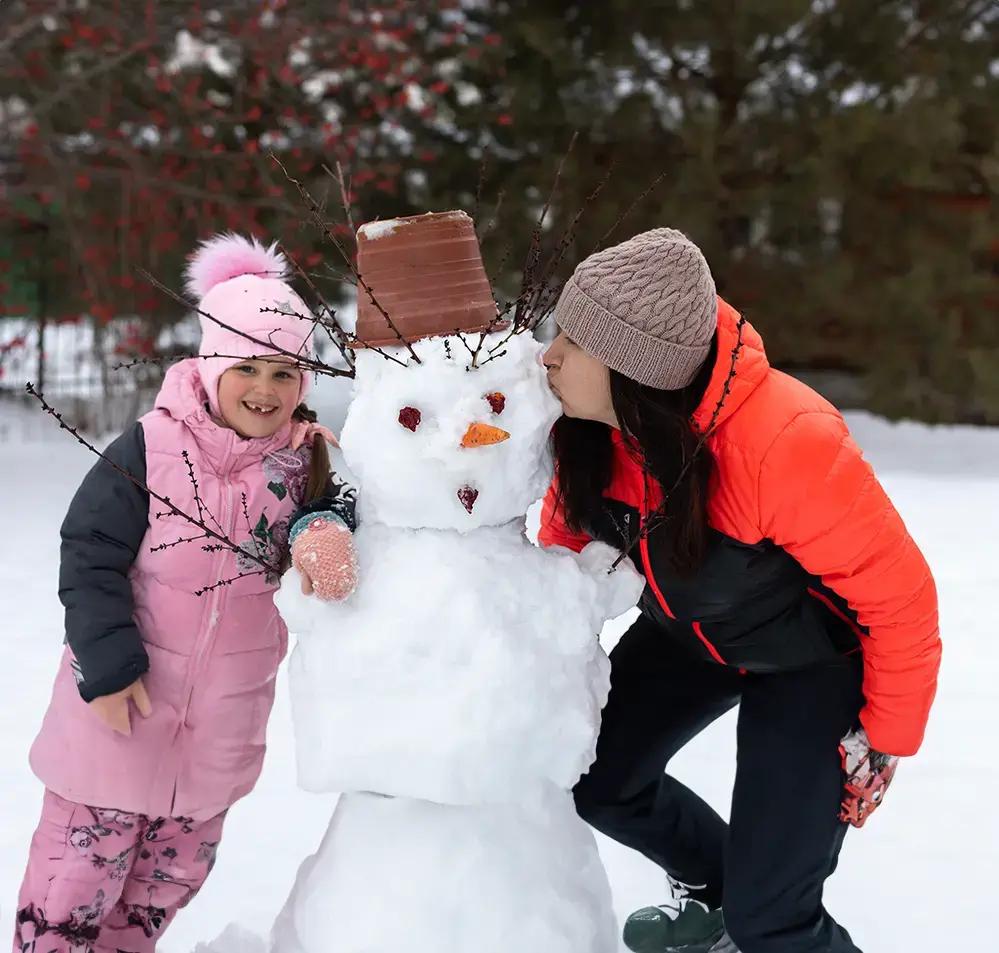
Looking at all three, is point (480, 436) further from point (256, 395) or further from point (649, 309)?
point (256, 395)

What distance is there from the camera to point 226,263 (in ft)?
6.57

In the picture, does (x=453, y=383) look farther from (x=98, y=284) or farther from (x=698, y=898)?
(x=98, y=284)

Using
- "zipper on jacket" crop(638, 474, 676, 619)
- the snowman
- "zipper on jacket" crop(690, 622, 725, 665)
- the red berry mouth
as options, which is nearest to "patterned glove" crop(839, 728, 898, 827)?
"zipper on jacket" crop(690, 622, 725, 665)

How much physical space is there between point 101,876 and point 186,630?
19.0 inches

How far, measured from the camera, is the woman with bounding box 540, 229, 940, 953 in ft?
5.56

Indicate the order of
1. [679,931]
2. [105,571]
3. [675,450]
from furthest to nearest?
1. [679,931]
2. [105,571]
3. [675,450]

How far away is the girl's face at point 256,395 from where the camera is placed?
1.91m

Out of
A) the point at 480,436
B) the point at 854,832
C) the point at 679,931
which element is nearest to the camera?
the point at 480,436

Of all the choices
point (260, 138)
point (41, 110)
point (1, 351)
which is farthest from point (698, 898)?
point (260, 138)

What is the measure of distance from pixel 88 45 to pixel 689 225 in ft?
13.6

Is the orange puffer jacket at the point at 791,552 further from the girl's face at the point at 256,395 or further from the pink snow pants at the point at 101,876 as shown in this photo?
the pink snow pants at the point at 101,876

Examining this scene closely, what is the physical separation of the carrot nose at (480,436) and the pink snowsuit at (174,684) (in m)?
0.50

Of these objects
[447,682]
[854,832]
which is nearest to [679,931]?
[854,832]

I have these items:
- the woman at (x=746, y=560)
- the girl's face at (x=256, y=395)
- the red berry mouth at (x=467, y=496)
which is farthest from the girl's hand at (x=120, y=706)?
the woman at (x=746, y=560)
